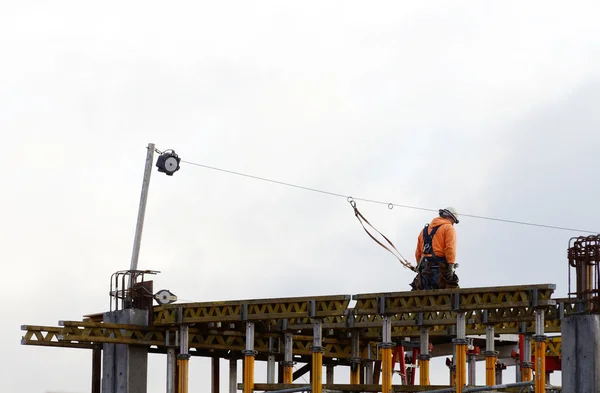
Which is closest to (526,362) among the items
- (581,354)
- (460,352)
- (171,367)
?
(460,352)

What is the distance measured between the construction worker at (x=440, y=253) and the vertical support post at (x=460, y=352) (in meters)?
1.54

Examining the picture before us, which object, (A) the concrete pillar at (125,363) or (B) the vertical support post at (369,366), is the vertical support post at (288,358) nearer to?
(A) the concrete pillar at (125,363)

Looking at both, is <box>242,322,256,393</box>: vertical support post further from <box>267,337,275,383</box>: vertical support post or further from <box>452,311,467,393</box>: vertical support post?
<box>452,311,467,393</box>: vertical support post

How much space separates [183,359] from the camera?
144 ft

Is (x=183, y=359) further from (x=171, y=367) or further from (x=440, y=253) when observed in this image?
(x=440, y=253)

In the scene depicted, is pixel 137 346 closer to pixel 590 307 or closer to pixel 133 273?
pixel 133 273

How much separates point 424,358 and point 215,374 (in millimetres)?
7590

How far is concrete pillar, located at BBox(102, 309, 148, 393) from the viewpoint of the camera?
44.3 metres

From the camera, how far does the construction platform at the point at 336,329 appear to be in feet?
123

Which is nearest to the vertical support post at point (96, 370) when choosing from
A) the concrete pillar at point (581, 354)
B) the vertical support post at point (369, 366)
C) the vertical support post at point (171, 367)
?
the vertical support post at point (171, 367)

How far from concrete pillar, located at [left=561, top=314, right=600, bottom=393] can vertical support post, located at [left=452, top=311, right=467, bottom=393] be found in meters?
2.83

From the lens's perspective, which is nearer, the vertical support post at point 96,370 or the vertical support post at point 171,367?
the vertical support post at point 171,367

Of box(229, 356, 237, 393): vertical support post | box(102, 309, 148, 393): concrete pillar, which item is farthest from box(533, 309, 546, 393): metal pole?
box(229, 356, 237, 393): vertical support post

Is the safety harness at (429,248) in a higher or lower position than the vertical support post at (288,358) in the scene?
higher
